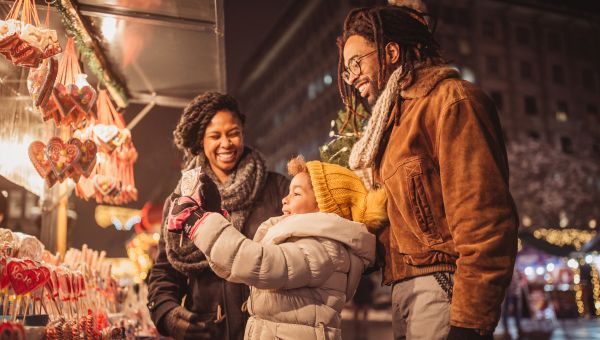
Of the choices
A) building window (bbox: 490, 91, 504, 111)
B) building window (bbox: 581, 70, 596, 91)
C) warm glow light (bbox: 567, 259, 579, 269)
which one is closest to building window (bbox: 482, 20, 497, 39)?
building window (bbox: 490, 91, 504, 111)

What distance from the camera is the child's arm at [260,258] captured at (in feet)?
7.79

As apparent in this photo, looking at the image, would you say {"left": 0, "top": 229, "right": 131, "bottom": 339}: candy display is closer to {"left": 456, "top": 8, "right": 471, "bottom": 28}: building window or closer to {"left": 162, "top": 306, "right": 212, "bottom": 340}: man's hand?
{"left": 162, "top": 306, "right": 212, "bottom": 340}: man's hand

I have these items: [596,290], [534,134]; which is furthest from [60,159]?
[534,134]

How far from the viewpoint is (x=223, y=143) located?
3.58 meters

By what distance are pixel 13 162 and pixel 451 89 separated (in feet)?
11.3

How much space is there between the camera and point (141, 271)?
863cm

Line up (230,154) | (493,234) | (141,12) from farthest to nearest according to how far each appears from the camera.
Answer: (141,12) < (230,154) < (493,234)

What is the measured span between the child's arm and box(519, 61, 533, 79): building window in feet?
164

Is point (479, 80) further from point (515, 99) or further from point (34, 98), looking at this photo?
point (34, 98)

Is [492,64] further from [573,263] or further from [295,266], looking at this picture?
[295,266]

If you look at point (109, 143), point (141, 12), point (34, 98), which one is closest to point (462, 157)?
point (34, 98)

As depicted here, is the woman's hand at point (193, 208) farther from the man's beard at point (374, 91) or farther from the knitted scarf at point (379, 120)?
the man's beard at point (374, 91)

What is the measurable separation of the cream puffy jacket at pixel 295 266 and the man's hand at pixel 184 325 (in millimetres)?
630

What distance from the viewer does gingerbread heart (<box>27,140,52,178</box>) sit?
14.1ft
